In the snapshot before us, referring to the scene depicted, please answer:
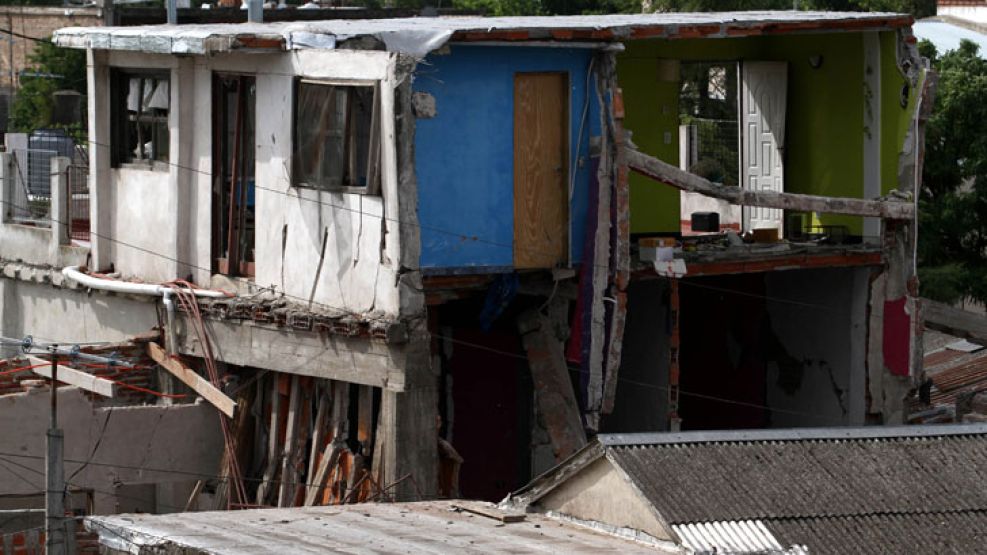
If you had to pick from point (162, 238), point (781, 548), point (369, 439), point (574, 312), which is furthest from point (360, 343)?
point (781, 548)

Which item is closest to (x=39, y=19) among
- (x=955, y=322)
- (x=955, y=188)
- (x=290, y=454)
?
(x=955, y=188)

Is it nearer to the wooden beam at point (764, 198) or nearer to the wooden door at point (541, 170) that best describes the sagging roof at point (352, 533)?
the wooden door at point (541, 170)

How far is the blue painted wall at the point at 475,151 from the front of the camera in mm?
17984

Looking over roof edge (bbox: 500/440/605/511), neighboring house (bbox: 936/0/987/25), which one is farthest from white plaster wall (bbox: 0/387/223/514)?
neighboring house (bbox: 936/0/987/25)

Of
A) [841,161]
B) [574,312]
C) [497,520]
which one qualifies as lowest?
[497,520]

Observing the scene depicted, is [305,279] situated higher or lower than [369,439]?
higher

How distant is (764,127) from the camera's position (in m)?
23.5

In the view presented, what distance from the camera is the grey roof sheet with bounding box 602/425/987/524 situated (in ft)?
43.5

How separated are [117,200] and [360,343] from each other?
5.03 metres

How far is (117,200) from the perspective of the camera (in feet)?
72.4

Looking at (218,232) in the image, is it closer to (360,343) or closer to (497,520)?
(360,343)

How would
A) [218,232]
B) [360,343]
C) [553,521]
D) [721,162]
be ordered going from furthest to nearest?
[721,162]
[218,232]
[360,343]
[553,521]

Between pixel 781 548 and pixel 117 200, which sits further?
pixel 117 200

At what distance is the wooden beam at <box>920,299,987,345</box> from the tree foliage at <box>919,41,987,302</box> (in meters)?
4.60
